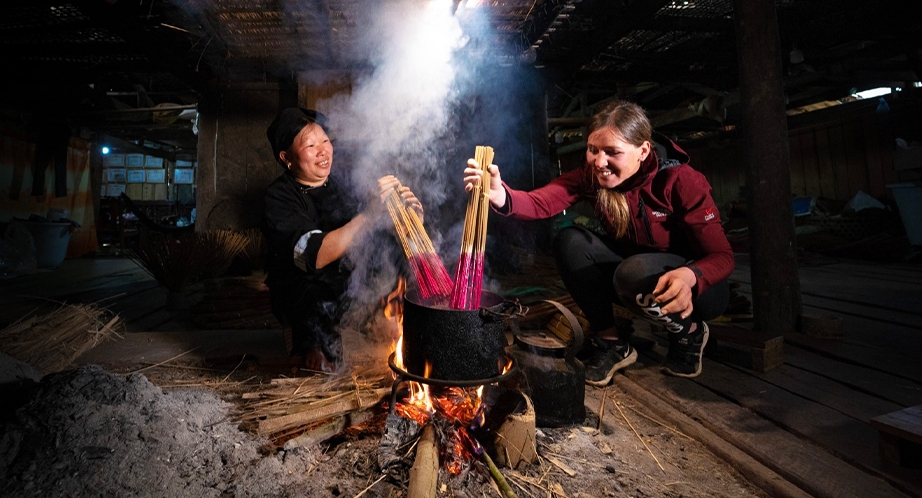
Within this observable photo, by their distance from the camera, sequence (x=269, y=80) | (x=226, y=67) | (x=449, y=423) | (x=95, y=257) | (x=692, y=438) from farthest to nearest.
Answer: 1. (x=95, y=257)
2. (x=269, y=80)
3. (x=226, y=67)
4. (x=692, y=438)
5. (x=449, y=423)

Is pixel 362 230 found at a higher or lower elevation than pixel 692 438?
higher

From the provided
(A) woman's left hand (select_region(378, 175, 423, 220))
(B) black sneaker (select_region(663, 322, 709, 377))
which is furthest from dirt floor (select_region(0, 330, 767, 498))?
(A) woman's left hand (select_region(378, 175, 423, 220))

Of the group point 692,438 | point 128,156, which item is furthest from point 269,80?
point 128,156

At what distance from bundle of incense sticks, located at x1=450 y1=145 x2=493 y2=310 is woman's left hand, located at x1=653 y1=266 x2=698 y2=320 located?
92 cm

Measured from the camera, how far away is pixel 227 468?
1617mm

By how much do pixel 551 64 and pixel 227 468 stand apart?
6.46 m

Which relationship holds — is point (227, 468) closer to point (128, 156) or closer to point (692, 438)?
point (692, 438)

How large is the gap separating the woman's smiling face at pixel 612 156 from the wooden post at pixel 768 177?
4.58ft

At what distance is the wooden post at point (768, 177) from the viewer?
3.10 meters

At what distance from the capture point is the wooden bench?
58.4 inches

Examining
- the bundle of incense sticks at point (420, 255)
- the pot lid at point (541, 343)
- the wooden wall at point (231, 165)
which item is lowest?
the pot lid at point (541, 343)

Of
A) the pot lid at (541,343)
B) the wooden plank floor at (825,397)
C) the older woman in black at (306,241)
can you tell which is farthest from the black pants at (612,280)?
the older woman in black at (306,241)

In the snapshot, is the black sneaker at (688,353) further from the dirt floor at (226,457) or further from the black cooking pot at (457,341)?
the black cooking pot at (457,341)

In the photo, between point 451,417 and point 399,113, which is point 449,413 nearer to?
point 451,417
